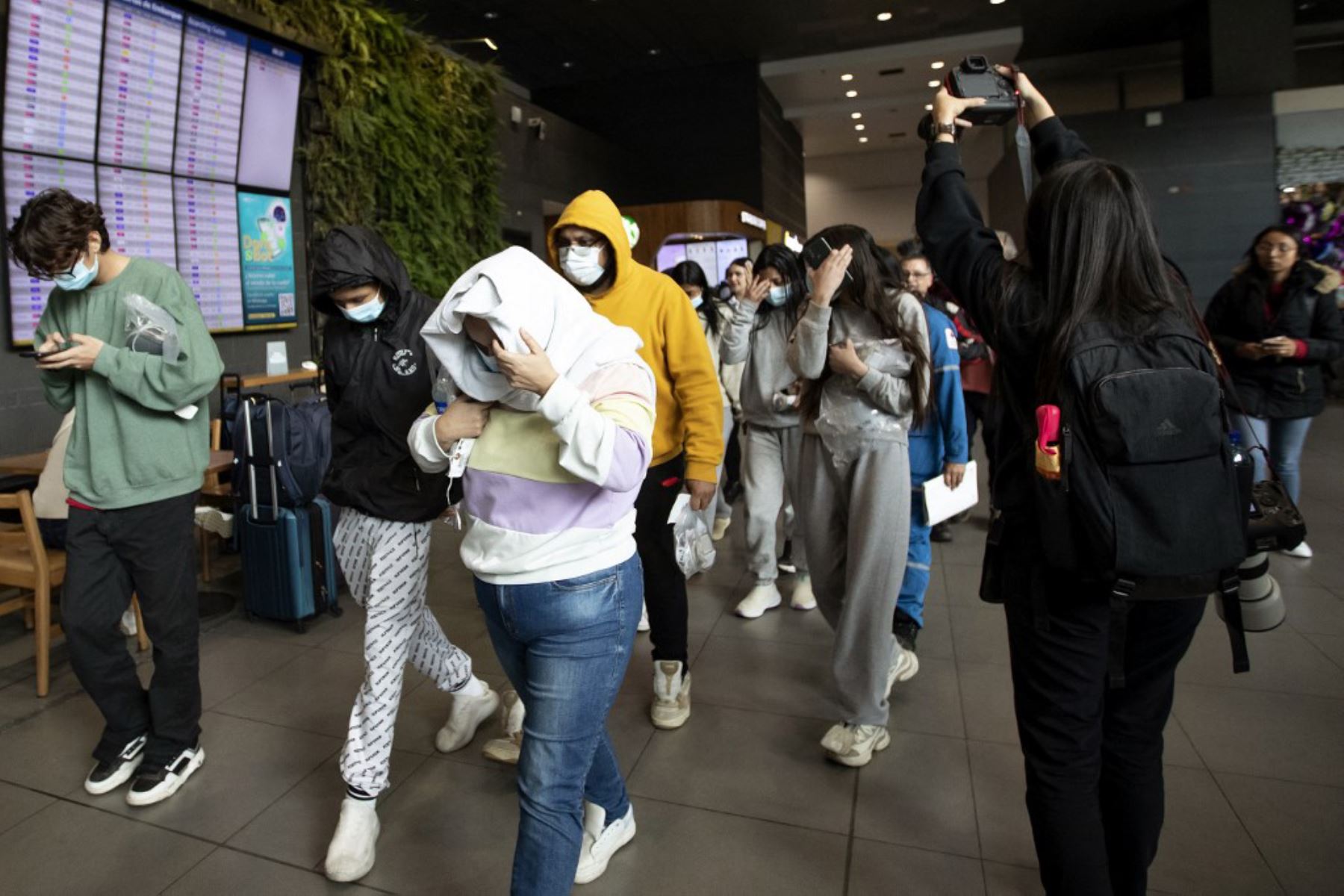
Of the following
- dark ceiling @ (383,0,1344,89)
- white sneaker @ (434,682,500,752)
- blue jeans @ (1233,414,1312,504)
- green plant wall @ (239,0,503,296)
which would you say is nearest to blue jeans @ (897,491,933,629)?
white sneaker @ (434,682,500,752)

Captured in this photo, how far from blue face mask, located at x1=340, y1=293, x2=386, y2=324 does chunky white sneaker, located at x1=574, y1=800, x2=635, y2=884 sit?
1.26 m

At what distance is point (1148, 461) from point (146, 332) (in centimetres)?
228

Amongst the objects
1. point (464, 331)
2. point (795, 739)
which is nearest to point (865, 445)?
point (795, 739)

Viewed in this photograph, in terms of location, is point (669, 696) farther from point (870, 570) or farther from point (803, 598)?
point (803, 598)

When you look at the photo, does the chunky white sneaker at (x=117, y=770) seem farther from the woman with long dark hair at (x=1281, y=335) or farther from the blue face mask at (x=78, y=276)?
the woman with long dark hair at (x=1281, y=335)

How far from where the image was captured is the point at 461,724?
98.4 inches

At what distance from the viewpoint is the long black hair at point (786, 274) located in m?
3.30

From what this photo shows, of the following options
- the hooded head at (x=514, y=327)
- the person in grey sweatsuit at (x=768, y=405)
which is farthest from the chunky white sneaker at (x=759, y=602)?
the hooded head at (x=514, y=327)

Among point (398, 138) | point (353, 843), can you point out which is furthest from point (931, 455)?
point (398, 138)

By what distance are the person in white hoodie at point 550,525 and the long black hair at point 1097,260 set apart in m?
0.66

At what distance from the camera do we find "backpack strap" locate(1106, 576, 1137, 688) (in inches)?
50.9

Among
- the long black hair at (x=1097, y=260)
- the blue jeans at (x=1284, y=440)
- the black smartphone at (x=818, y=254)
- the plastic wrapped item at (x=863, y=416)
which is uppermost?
the black smartphone at (x=818, y=254)

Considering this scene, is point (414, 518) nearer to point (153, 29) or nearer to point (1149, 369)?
point (1149, 369)

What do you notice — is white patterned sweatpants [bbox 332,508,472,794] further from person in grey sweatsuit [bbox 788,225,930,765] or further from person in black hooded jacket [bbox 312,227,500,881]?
person in grey sweatsuit [bbox 788,225,930,765]
